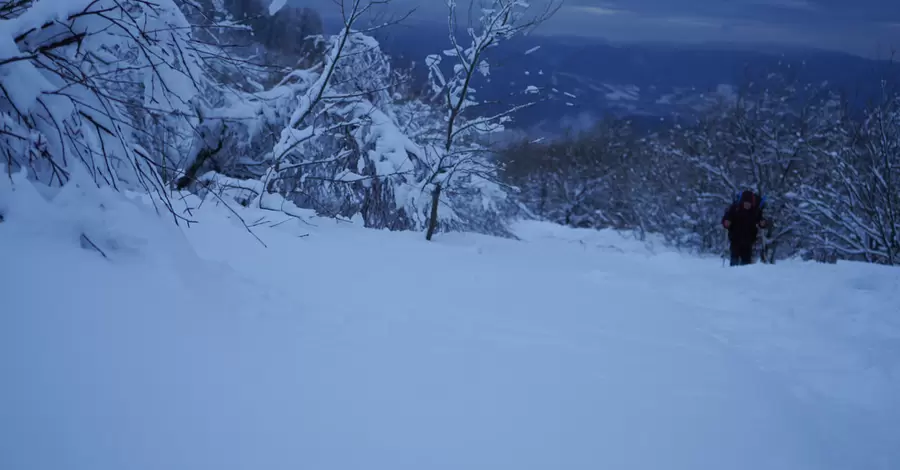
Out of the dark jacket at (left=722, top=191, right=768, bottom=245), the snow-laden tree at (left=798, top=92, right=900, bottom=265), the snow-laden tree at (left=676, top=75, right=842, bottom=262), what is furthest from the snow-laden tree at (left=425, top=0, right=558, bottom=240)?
the snow-laden tree at (left=676, top=75, right=842, bottom=262)

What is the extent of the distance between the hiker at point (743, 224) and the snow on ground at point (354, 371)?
14.9 ft

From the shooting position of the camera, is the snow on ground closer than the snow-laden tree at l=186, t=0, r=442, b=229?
Yes

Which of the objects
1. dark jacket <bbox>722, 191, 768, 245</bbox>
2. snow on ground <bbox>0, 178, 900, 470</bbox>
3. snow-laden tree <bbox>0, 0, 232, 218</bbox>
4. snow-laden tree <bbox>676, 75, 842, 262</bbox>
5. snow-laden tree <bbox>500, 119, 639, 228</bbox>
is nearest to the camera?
snow on ground <bbox>0, 178, 900, 470</bbox>

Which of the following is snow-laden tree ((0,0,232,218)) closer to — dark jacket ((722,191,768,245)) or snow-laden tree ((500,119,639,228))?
dark jacket ((722,191,768,245))

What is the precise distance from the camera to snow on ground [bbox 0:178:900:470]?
160 cm

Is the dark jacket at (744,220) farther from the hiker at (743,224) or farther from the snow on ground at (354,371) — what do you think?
the snow on ground at (354,371)

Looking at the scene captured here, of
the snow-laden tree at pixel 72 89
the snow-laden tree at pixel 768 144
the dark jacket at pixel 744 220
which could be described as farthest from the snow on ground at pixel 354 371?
the snow-laden tree at pixel 768 144

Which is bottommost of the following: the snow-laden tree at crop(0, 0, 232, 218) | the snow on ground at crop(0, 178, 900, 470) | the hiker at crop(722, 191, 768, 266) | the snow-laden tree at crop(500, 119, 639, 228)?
the snow-laden tree at crop(500, 119, 639, 228)

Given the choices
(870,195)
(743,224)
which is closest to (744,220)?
(743,224)

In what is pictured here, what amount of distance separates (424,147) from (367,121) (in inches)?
66.9

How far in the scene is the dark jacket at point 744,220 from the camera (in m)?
8.32

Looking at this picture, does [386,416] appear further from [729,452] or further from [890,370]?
[890,370]

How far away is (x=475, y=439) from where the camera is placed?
191cm

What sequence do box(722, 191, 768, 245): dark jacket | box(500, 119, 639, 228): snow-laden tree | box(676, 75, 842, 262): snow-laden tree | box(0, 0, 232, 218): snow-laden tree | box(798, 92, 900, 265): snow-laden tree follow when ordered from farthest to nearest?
box(500, 119, 639, 228): snow-laden tree < box(676, 75, 842, 262): snow-laden tree < box(798, 92, 900, 265): snow-laden tree < box(722, 191, 768, 245): dark jacket < box(0, 0, 232, 218): snow-laden tree
